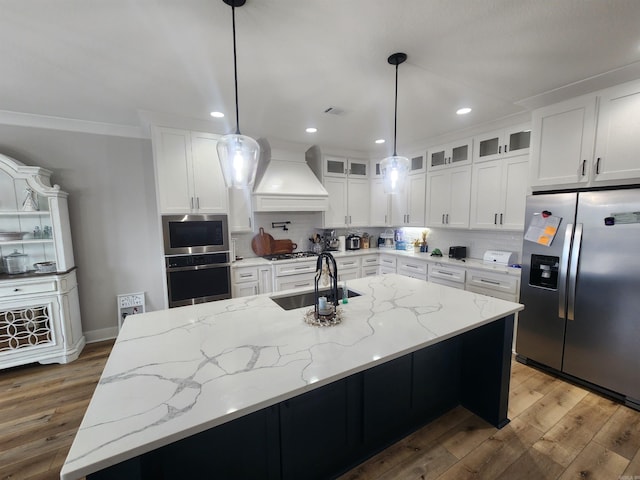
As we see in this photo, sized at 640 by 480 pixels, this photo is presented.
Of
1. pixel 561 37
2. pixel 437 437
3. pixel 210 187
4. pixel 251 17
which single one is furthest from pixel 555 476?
pixel 210 187

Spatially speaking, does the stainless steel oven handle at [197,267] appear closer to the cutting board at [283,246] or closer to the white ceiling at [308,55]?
the cutting board at [283,246]

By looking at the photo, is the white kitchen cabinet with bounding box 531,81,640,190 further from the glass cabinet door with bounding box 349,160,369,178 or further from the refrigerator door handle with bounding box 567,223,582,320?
the glass cabinet door with bounding box 349,160,369,178

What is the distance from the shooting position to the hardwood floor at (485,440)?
1.62m

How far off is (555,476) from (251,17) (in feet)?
10.1

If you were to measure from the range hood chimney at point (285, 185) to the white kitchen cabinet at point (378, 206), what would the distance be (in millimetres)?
972

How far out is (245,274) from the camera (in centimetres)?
350

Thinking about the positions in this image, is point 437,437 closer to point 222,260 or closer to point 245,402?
point 245,402

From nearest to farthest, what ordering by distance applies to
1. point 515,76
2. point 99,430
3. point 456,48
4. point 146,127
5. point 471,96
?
1. point 99,430
2. point 456,48
3. point 515,76
4. point 471,96
5. point 146,127

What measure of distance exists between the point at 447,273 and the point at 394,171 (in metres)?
2.03

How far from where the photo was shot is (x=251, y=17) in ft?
4.76

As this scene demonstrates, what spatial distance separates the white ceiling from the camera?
1407 mm

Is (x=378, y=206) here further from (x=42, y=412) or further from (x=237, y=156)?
(x=42, y=412)

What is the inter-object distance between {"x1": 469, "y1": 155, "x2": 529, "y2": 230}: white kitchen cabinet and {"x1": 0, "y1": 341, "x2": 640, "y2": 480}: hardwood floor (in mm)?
1642

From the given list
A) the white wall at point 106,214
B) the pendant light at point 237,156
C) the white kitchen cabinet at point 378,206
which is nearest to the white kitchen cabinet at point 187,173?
the white wall at point 106,214
